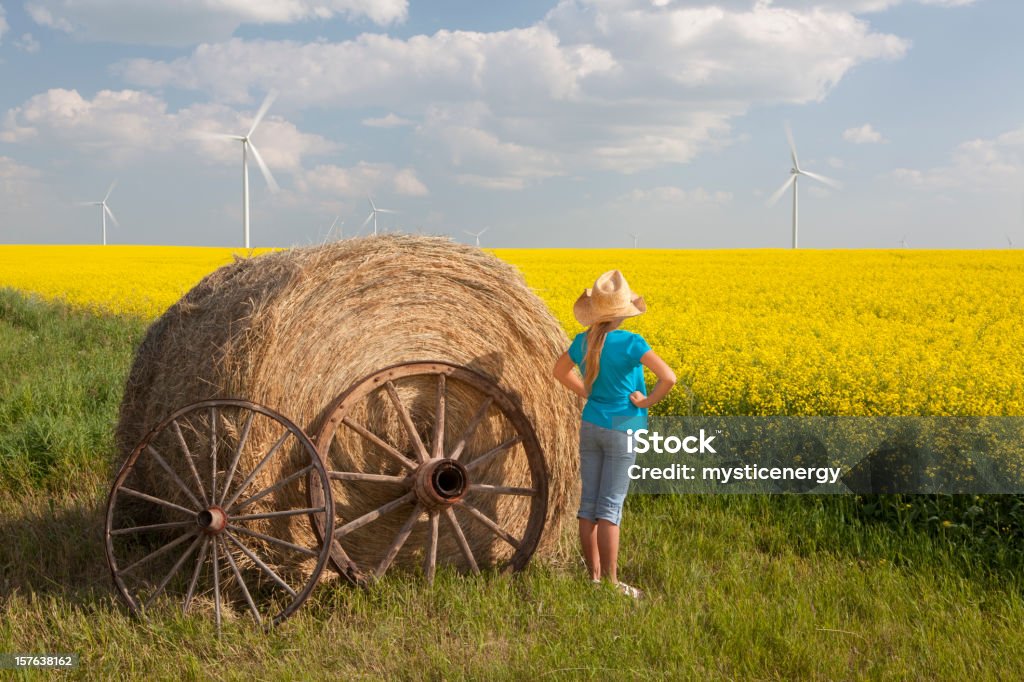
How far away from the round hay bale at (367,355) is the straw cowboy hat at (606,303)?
25.0 inches

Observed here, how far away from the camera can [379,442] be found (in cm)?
503

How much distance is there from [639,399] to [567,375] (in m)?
0.50

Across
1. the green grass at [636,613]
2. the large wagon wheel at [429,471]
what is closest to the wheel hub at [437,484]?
the large wagon wheel at [429,471]

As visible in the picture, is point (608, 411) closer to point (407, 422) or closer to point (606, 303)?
point (606, 303)

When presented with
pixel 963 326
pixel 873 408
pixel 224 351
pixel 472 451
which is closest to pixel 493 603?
pixel 472 451

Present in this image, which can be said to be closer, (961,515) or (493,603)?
(493,603)

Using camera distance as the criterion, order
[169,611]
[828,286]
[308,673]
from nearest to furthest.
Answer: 1. [308,673]
2. [169,611]
3. [828,286]

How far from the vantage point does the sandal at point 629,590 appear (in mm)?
4957

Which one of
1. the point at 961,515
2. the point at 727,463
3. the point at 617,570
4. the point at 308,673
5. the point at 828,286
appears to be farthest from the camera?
the point at 828,286

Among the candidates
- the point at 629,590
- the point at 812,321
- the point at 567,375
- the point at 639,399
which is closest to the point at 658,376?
the point at 639,399

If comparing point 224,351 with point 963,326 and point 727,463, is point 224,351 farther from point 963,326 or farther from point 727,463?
point 963,326

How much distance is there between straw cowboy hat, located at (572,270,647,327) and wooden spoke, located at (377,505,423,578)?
1.49 m

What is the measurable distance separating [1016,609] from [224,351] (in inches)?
185

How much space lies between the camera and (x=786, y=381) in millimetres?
8164
